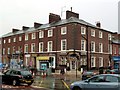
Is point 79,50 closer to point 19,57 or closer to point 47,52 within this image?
point 47,52

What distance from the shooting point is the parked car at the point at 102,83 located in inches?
521

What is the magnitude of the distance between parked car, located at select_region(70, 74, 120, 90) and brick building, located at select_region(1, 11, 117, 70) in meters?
32.6

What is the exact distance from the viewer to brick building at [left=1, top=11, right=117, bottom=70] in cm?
4796

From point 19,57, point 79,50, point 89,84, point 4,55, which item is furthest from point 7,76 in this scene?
point 4,55

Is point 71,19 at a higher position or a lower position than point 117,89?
higher

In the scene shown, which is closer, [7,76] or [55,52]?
[7,76]

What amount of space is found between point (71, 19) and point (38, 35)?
8.85 metres

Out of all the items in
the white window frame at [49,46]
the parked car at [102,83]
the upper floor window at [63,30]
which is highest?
the upper floor window at [63,30]

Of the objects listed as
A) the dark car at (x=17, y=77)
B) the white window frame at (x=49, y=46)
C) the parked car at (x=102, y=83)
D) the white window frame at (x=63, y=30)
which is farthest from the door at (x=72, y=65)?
the parked car at (x=102, y=83)

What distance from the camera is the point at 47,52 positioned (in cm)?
5259

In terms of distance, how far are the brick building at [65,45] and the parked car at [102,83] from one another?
32.6 m

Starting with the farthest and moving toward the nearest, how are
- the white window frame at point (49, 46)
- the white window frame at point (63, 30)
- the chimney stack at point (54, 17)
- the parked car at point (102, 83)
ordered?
the chimney stack at point (54, 17)
the white window frame at point (49, 46)
the white window frame at point (63, 30)
the parked car at point (102, 83)

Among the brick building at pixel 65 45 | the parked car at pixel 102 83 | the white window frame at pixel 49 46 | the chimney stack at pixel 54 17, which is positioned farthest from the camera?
the chimney stack at pixel 54 17

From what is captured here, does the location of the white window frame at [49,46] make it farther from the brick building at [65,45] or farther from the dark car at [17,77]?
the dark car at [17,77]
